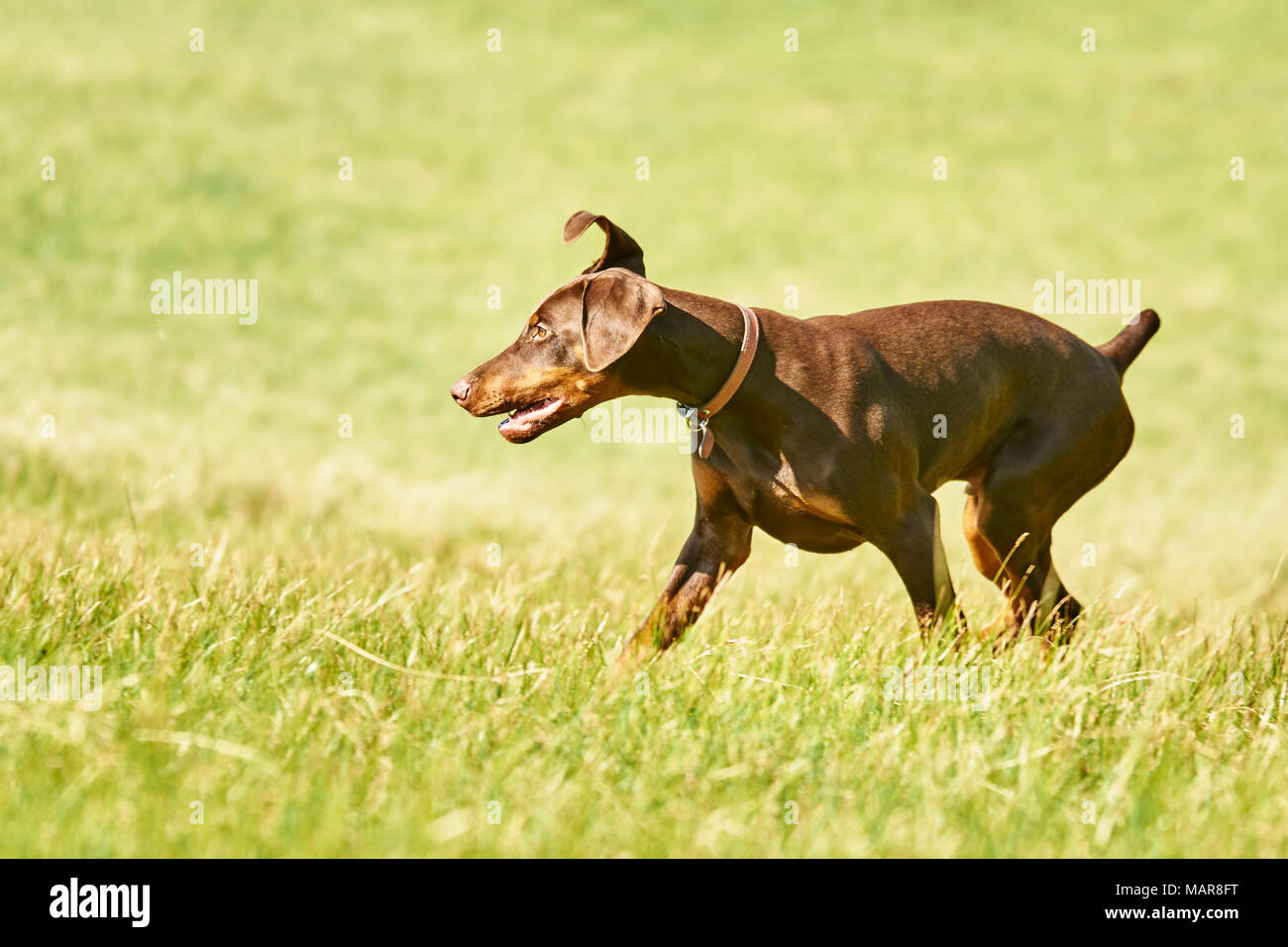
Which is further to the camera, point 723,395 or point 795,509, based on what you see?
point 795,509

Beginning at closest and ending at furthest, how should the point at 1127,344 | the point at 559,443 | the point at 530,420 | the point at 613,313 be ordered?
the point at 613,313
the point at 530,420
the point at 1127,344
the point at 559,443

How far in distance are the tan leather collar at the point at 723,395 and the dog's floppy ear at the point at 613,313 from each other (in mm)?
415

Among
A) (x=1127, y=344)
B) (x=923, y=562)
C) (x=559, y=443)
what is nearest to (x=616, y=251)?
(x=923, y=562)

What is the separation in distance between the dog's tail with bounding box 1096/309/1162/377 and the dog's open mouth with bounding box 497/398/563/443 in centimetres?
262

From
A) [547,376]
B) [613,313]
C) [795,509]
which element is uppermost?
[613,313]

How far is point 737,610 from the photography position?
6.60 m

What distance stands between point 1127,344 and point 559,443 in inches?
466

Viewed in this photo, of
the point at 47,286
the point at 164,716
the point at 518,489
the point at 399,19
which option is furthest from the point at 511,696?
the point at 399,19

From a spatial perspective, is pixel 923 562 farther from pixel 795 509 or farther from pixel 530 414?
pixel 530 414

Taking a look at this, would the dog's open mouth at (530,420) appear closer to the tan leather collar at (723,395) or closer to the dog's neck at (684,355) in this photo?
the dog's neck at (684,355)

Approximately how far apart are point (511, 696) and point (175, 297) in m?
16.7

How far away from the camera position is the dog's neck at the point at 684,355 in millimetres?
5336

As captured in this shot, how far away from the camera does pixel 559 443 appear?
18.0 metres

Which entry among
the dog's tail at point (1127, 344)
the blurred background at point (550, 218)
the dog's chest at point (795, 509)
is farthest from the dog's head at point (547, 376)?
the blurred background at point (550, 218)
